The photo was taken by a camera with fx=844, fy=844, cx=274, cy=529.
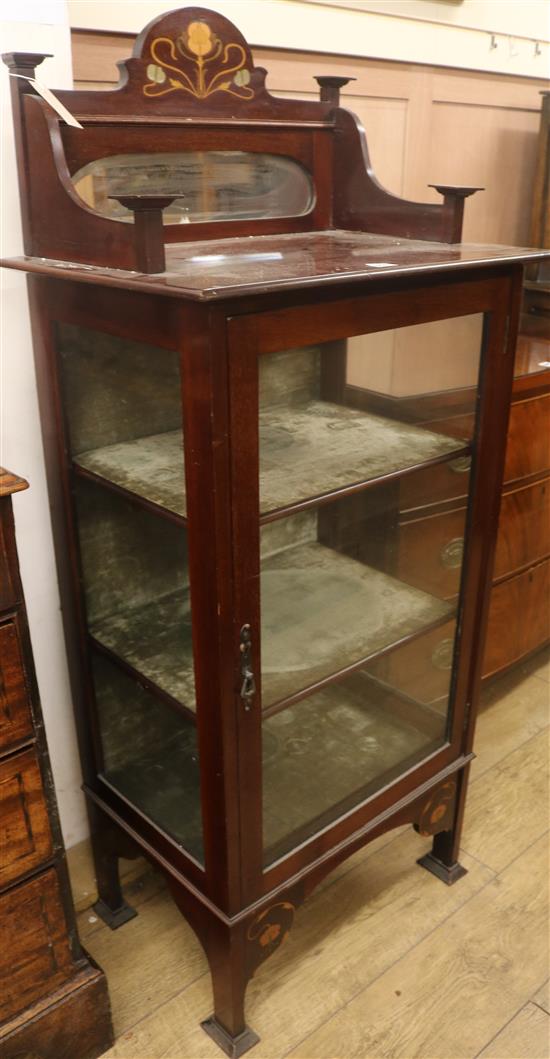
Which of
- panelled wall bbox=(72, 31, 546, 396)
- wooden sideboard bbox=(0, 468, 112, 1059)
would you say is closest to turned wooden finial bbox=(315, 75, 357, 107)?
panelled wall bbox=(72, 31, 546, 396)

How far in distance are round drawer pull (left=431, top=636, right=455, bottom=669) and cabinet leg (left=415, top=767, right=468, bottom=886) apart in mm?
228

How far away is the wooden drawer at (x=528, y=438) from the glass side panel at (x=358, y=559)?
1.48 feet

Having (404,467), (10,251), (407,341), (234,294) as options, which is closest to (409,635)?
(404,467)

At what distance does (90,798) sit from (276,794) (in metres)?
0.37

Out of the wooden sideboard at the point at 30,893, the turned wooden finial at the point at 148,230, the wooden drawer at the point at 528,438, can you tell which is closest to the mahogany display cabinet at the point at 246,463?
the turned wooden finial at the point at 148,230

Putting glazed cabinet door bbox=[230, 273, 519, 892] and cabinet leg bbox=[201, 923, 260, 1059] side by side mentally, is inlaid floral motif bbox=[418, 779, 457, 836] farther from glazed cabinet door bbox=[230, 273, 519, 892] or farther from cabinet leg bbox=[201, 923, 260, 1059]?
cabinet leg bbox=[201, 923, 260, 1059]

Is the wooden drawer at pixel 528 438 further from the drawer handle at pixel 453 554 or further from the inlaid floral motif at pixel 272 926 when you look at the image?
the inlaid floral motif at pixel 272 926

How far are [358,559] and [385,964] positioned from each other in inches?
27.1

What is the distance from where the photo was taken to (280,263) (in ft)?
3.19

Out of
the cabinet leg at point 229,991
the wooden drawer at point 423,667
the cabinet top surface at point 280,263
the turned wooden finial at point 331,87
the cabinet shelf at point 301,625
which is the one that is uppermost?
the turned wooden finial at point 331,87

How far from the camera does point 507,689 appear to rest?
84.3 inches

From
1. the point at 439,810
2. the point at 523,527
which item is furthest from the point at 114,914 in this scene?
the point at 523,527

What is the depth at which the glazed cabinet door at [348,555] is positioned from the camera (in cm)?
100

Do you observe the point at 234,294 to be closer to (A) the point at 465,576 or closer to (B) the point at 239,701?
(B) the point at 239,701
